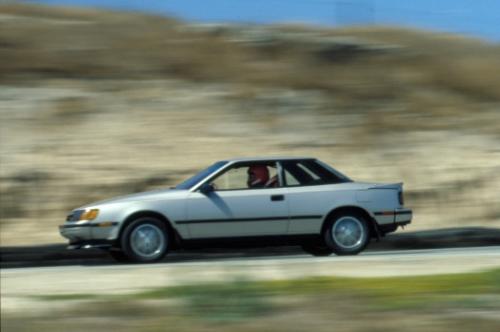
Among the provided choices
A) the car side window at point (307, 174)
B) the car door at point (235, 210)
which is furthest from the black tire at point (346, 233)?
the car door at point (235, 210)

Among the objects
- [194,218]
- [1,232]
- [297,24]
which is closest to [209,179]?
[194,218]

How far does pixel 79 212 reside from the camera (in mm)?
13758

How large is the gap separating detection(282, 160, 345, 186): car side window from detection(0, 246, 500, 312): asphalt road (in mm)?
1782

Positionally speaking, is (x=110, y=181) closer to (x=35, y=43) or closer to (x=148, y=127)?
(x=148, y=127)

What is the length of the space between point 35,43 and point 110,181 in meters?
5.99

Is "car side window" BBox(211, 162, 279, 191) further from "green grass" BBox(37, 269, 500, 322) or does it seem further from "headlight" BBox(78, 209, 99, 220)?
"green grass" BBox(37, 269, 500, 322)

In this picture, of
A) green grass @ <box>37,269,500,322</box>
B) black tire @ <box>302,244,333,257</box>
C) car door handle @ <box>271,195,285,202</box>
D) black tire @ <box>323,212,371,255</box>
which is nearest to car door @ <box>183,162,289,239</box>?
car door handle @ <box>271,195,285,202</box>

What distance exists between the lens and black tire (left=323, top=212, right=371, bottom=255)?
46.9ft

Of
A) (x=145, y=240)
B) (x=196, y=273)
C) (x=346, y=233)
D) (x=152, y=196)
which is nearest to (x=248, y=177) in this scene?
(x=152, y=196)

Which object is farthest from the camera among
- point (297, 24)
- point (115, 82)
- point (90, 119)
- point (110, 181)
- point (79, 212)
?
point (297, 24)

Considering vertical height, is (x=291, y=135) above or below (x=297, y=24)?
below

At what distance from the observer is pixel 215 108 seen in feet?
75.5

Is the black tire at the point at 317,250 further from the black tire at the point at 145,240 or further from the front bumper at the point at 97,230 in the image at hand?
the front bumper at the point at 97,230

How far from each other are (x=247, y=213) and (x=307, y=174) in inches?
43.8
